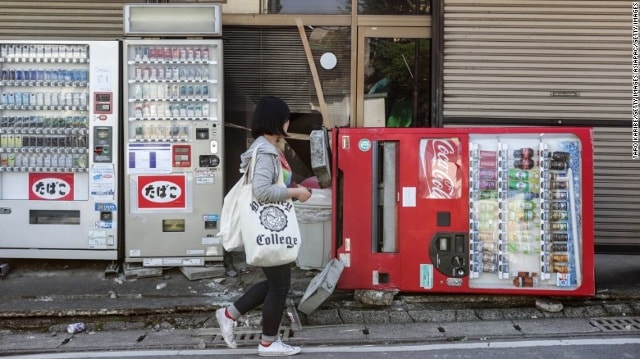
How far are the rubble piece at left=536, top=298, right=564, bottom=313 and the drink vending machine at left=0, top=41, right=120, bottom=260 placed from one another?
431cm

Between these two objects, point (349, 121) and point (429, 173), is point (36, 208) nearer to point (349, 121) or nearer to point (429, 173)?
point (349, 121)

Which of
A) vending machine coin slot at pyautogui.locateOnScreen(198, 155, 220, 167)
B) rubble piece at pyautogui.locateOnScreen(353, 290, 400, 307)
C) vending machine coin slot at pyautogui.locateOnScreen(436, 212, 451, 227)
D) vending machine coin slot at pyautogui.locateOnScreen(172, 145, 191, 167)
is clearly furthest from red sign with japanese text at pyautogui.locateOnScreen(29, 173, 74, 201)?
vending machine coin slot at pyautogui.locateOnScreen(436, 212, 451, 227)

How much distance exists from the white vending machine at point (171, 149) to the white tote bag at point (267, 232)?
2.20 meters

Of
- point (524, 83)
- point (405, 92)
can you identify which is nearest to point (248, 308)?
point (405, 92)

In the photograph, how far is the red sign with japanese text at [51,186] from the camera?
6.37 metres

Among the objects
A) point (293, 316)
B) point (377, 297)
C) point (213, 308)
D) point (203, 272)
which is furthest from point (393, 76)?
point (213, 308)

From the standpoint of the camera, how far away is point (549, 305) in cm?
536

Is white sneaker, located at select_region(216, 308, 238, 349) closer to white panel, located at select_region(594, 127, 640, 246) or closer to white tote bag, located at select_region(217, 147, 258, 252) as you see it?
white tote bag, located at select_region(217, 147, 258, 252)

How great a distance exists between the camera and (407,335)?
193 inches

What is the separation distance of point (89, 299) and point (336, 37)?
412 centimetres

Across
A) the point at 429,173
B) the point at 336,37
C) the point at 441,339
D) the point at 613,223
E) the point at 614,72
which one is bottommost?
the point at 441,339

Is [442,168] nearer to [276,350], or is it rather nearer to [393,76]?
[276,350]

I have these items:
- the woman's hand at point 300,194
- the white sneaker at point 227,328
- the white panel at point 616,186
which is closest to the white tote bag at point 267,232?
the woman's hand at point 300,194

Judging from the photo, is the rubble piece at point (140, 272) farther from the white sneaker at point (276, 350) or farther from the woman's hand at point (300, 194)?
the woman's hand at point (300, 194)
